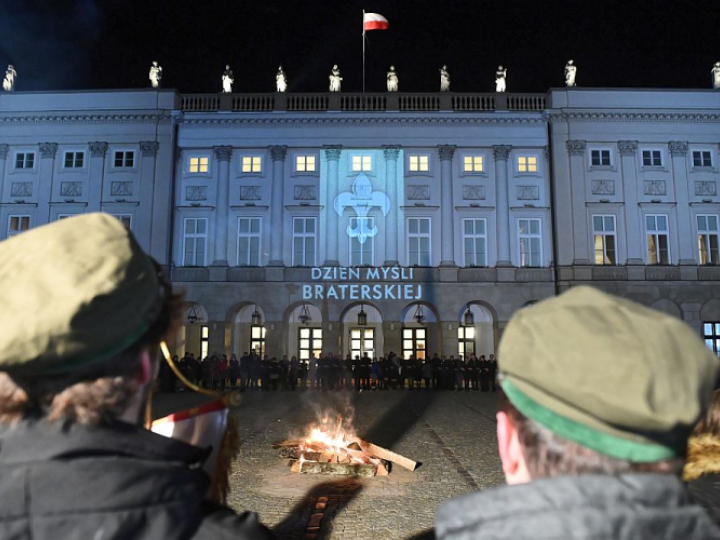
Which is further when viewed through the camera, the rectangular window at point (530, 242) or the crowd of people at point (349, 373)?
the rectangular window at point (530, 242)

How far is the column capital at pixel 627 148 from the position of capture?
101ft

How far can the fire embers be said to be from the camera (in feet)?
26.5

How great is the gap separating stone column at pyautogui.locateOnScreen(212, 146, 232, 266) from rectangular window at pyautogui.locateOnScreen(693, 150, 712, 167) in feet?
78.4

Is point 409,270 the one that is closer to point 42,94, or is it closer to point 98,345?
point 42,94

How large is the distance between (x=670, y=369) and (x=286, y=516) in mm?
5597

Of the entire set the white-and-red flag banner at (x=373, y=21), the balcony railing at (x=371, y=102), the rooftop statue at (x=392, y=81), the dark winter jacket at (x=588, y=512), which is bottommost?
the dark winter jacket at (x=588, y=512)

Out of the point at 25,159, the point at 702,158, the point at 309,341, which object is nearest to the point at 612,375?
the point at 309,341

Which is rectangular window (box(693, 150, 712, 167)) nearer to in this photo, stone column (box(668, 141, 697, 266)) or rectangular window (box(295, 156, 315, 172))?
stone column (box(668, 141, 697, 266))

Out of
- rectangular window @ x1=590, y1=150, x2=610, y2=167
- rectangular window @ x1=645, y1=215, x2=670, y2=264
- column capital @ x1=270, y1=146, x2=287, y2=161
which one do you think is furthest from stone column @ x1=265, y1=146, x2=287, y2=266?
rectangular window @ x1=645, y1=215, x2=670, y2=264

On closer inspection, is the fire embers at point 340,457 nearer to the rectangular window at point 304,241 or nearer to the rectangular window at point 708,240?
the rectangular window at point 304,241

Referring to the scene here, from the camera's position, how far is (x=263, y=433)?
11.9m

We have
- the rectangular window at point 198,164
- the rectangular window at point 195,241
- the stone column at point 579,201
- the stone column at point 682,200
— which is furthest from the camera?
the rectangular window at point 198,164

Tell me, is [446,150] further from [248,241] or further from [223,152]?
[223,152]

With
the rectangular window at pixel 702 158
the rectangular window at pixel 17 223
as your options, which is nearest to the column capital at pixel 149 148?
the rectangular window at pixel 17 223
